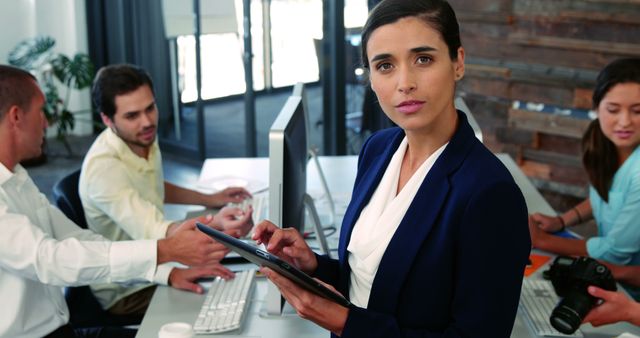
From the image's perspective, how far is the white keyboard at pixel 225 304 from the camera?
7.00 feet

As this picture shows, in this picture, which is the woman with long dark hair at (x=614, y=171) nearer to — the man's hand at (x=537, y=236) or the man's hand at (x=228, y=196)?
the man's hand at (x=537, y=236)

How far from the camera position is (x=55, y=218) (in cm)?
250

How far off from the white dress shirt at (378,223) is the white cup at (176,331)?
0.47 meters

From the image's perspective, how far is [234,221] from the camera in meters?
2.42

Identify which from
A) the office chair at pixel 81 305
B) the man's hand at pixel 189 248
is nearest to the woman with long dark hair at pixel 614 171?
the man's hand at pixel 189 248

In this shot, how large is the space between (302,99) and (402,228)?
3.82 ft

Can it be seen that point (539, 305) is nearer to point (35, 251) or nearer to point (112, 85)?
point (35, 251)

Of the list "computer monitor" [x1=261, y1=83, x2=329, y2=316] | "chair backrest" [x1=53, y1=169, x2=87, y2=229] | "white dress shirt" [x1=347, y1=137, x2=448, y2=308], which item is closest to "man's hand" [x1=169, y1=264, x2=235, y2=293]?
"computer monitor" [x1=261, y1=83, x2=329, y2=316]

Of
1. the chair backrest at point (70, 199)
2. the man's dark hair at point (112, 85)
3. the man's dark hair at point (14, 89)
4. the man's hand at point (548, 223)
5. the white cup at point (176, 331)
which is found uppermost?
the man's dark hair at point (14, 89)

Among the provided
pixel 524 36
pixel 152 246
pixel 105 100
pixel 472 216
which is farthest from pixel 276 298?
pixel 524 36

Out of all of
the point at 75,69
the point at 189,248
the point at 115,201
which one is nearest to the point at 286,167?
the point at 189,248

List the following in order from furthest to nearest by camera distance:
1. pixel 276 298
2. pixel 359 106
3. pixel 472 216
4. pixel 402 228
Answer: pixel 359 106 < pixel 276 298 < pixel 402 228 < pixel 472 216

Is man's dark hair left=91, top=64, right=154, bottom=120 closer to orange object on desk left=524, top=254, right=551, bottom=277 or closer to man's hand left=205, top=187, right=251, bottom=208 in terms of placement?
man's hand left=205, top=187, right=251, bottom=208

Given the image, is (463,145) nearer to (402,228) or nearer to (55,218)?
(402,228)
